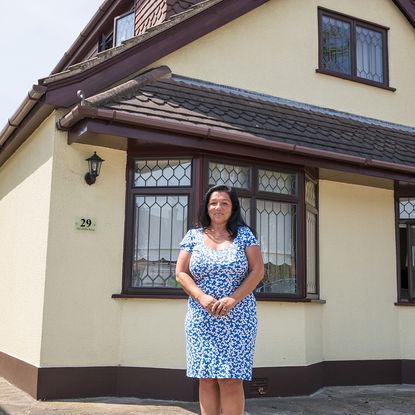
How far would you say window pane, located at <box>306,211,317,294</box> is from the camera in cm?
778

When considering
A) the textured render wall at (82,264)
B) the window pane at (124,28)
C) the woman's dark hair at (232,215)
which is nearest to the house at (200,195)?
the textured render wall at (82,264)

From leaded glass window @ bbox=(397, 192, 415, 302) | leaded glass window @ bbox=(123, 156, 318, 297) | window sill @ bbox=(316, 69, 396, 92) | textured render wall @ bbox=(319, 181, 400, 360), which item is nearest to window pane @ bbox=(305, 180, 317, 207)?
textured render wall @ bbox=(319, 181, 400, 360)

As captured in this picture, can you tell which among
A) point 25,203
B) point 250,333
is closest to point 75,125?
point 25,203

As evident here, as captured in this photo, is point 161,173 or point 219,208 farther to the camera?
point 161,173

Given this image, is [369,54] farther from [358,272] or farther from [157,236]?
[157,236]

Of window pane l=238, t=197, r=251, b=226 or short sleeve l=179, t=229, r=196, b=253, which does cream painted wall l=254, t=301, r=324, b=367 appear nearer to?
window pane l=238, t=197, r=251, b=226

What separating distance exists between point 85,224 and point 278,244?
242 centimetres

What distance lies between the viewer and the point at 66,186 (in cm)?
655

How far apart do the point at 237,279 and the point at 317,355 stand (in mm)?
4055

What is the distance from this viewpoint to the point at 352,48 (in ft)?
30.5

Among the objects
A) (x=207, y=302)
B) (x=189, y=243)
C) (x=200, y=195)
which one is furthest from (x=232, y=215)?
(x=200, y=195)

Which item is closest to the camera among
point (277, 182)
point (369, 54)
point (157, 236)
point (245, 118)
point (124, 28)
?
point (157, 236)

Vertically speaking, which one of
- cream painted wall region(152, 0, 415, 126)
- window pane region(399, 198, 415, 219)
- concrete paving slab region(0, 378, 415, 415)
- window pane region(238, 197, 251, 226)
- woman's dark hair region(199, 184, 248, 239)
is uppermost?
cream painted wall region(152, 0, 415, 126)

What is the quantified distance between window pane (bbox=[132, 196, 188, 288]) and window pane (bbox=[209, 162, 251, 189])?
1.45 feet
